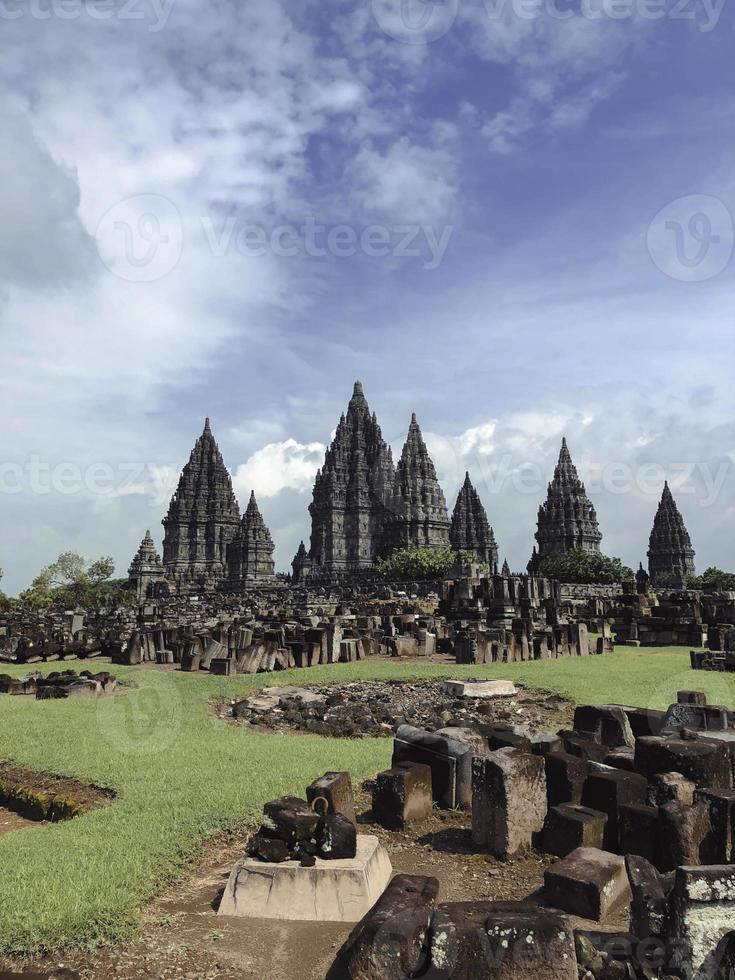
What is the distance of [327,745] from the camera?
9.49 m

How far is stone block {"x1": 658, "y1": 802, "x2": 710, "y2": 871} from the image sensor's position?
527 centimetres

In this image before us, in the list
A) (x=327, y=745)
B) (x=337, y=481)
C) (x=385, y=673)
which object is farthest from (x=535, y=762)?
(x=337, y=481)

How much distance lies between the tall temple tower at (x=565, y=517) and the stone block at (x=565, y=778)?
262 ft

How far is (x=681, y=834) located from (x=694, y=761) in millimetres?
1120

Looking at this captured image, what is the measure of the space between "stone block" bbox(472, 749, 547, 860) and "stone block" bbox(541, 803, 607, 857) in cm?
19

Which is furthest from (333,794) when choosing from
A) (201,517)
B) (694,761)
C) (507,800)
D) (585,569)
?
(201,517)

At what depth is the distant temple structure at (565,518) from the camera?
85.6 metres

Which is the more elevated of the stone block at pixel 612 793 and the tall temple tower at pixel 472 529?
the tall temple tower at pixel 472 529

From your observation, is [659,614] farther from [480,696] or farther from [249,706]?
[249,706]

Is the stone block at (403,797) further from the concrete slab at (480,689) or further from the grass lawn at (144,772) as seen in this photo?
the concrete slab at (480,689)

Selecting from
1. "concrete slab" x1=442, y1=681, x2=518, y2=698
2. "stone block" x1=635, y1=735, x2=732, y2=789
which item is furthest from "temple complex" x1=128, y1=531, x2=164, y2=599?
"stone block" x1=635, y1=735, x2=732, y2=789

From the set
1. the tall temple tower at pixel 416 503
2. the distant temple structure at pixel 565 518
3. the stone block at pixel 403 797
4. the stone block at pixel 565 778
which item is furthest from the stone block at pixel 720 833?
the distant temple structure at pixel 565 518

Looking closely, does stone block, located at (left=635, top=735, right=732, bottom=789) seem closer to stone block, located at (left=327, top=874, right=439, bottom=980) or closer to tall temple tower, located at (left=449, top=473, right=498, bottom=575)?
stone block, located at (left=327, top=874, right=439, bottom=980)

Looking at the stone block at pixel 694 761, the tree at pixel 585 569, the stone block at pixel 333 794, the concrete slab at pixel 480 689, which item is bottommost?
the concrete slab at pixel 480 689
